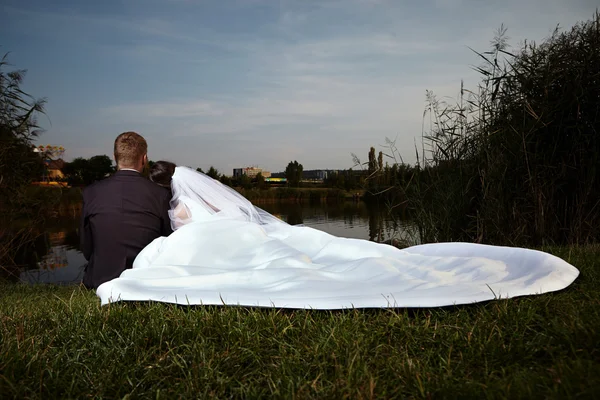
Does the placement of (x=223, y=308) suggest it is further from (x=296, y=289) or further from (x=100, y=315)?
(x=100, y=315)

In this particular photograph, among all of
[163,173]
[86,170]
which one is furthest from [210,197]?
[86,170]

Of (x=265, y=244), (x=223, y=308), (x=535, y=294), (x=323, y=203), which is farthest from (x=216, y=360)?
(x=323, y=203)

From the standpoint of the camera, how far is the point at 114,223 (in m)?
3.63

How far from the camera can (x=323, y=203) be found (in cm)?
3741

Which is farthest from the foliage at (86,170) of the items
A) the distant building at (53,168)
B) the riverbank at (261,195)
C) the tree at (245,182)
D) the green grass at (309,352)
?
the green grass at (309,352)

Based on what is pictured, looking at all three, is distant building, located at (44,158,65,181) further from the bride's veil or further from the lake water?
the bride's veil

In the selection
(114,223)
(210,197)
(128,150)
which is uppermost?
(128,150)

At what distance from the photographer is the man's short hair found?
12.3 feet

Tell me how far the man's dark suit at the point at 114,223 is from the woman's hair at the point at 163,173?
506 millimetres

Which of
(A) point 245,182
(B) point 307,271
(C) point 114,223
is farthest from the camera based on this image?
(A) point 245,182

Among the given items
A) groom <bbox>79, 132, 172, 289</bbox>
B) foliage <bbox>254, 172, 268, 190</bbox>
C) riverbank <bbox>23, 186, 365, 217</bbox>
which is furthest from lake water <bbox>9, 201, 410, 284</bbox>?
foliage <bbox>254, 172, 268, 190</bbox>

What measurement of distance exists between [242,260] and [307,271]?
1.88 feet

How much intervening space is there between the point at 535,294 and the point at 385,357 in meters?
1.26

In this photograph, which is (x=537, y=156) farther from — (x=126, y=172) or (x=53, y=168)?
(x=53, y=168)
